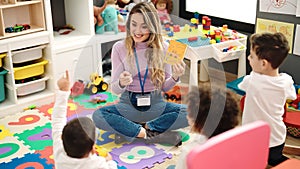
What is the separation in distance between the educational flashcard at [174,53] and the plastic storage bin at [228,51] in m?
0.65

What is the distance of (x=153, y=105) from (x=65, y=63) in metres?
0.81

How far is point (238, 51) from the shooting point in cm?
265

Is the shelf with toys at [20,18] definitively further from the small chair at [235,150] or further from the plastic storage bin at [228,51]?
the small chair at [235,150]

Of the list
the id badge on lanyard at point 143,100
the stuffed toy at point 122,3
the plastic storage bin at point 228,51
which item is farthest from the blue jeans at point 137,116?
the stuffed toy at point 122,3

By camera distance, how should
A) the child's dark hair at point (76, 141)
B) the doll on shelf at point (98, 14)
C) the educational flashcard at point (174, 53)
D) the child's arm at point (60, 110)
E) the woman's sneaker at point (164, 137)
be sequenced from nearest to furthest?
the child's dark hair at point (76, 141), the child's arm at point (60, 110), the educational flashcard at point (174, 53), the woman's sneaker at point (164, 137), the doll on shelf at point (98, 14)

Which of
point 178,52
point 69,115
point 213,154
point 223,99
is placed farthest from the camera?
point 69,115

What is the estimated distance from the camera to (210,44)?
8.49 ft

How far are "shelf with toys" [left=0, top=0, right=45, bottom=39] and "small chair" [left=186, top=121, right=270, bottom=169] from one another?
1715mm

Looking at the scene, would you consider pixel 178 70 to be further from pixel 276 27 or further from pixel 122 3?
pixel 122 3

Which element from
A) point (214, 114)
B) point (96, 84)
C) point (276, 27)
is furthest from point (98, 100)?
point (214, 114)

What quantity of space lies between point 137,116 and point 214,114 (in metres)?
0.85

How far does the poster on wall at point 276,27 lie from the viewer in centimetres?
256

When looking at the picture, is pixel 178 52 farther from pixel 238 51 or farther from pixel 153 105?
pixel 238 51

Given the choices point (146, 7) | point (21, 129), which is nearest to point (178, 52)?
point (146, 7)
